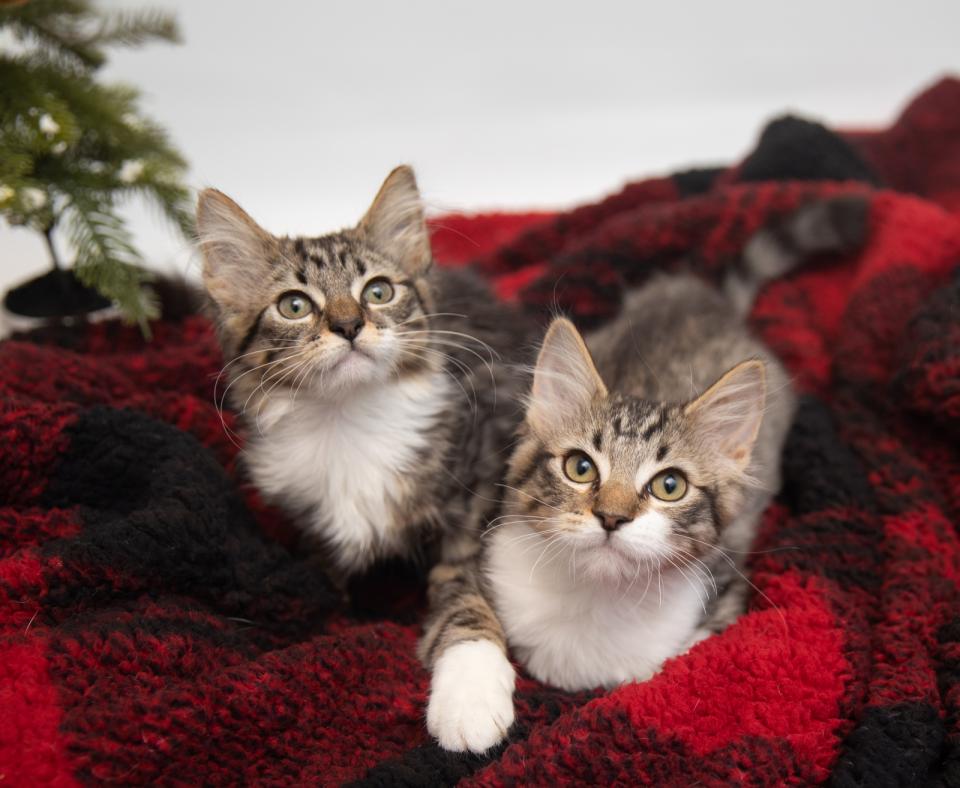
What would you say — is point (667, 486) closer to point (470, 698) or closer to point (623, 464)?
point (623, 464)

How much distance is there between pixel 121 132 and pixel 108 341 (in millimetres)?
497

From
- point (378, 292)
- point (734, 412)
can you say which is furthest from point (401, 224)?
point (734, 412)

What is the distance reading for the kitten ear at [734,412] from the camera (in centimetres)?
132

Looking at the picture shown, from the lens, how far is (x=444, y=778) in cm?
116

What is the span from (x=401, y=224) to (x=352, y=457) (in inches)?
17.2

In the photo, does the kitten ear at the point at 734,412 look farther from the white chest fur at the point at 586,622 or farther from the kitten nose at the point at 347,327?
the kitten nose at the point at 347,327

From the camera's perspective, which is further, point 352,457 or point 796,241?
point 796,241

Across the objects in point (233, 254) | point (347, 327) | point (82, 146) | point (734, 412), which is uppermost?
point (82, 146)

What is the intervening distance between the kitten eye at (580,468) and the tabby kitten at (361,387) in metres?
0.25

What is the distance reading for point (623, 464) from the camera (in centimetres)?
127

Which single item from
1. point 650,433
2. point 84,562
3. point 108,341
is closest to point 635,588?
Result: point 650,433

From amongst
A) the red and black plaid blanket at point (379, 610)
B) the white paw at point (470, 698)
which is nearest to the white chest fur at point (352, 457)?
the red and black plaid blanket at point (379, 610)

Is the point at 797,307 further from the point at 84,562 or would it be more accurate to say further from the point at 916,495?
the point at 84,562

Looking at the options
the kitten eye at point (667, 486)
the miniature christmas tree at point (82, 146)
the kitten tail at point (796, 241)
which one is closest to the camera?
the kitten eye at point (667, 486)
